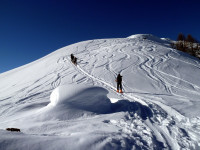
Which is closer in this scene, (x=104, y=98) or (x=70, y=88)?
(x=70, y=88)

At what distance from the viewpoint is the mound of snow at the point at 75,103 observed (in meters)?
4.40

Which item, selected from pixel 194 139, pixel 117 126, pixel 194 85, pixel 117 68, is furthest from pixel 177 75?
pixel 117 126

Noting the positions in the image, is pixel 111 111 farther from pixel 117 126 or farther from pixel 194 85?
pixel 194 85

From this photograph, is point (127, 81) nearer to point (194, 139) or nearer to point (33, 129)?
point (194, 139)

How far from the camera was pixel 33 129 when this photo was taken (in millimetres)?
3504

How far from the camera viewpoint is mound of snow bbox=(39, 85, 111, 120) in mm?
4398

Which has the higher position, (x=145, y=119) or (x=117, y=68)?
(x=117, y=68)

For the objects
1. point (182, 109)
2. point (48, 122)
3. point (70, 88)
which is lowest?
point (182, 109)

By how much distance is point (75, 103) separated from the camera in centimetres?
476

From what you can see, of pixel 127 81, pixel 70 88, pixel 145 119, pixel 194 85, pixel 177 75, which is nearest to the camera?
pixel 145 119

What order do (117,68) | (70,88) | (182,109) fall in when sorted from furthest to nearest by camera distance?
(117,68), (182,109), (70,88)

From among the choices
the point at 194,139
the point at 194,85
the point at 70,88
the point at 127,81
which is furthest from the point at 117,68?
the point at 194,139

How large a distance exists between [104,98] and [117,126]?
1.73m

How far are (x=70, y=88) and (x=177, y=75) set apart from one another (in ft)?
39.2
